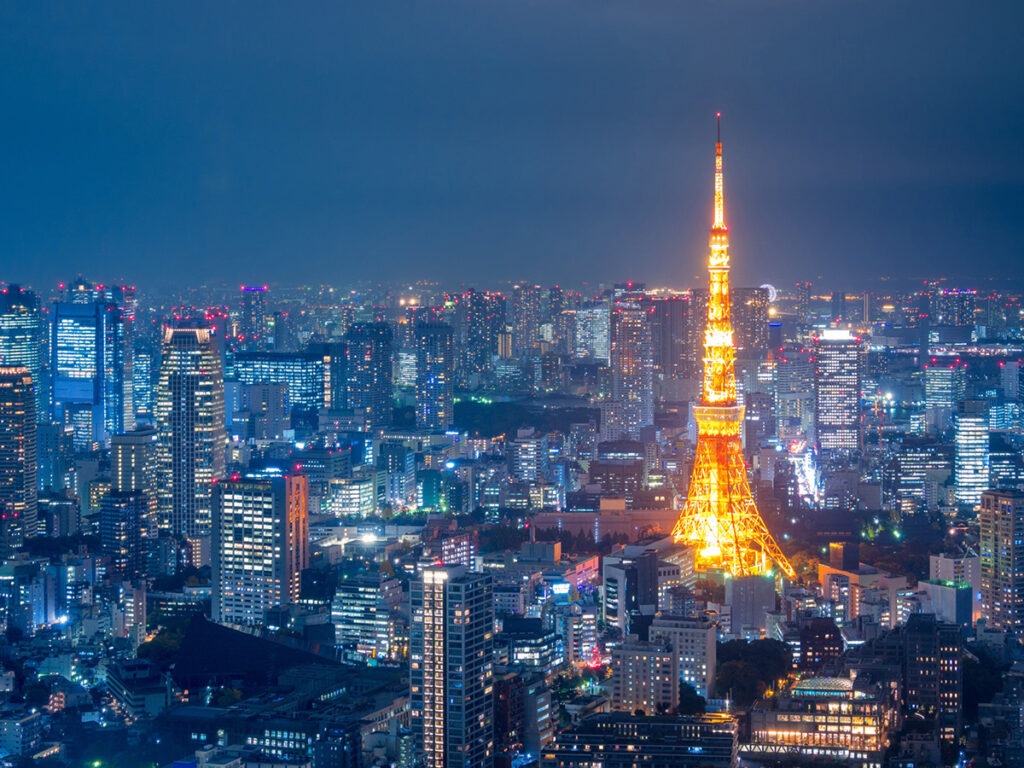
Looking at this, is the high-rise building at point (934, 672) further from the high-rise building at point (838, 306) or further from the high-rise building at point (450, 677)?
the high-rise building at point (838, 306)

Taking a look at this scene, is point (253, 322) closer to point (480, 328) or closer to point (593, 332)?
point (480, 328)

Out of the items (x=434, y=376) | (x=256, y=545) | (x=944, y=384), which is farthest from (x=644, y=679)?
(x=434, y=376)

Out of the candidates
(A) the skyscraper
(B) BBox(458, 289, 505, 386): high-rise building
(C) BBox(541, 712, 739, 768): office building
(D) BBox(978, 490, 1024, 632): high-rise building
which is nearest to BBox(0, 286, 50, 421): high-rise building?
(A) the skyscraper

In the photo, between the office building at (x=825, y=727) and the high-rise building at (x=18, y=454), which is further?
the high-rise building at (x=18, y=454)

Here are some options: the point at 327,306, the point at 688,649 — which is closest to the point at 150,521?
the point at 688,649

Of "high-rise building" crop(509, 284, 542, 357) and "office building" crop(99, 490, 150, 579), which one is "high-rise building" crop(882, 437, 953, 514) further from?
"high-rise building" crop(509, 284, 542, 357)

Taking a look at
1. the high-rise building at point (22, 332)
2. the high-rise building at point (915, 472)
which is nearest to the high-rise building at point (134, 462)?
the high-rise building at point (22, 332)
